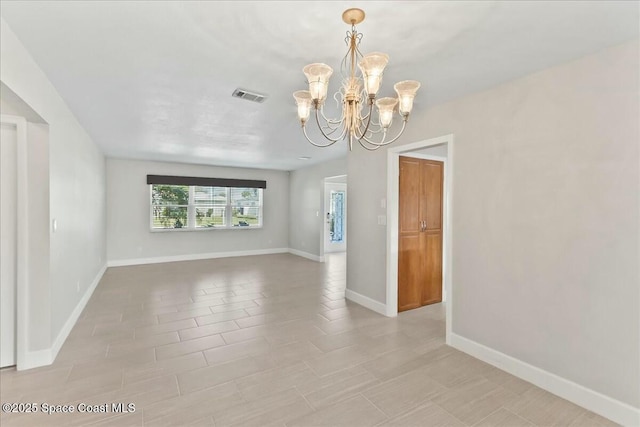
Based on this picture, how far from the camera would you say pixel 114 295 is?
455 centimetres

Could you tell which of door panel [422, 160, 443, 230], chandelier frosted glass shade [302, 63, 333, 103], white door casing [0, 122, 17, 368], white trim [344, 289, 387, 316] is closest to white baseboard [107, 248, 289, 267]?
white trim [344, 289, 387, 316]

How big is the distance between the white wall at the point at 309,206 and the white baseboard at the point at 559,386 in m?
4.79

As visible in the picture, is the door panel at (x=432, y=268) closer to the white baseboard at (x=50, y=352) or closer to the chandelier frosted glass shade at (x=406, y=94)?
the chandelier frosted glass shade at (x=406, y=94)

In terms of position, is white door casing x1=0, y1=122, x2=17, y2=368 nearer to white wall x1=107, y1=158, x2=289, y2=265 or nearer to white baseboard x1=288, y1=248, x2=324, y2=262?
white wall x1=107, y1=158, x2=289, y2=265

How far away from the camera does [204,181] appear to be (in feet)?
24.7

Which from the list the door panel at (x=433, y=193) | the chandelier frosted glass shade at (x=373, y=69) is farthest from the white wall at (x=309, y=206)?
the chandelier frosted glass shade at (x=373, y=69)

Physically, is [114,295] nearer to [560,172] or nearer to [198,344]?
[198,344]

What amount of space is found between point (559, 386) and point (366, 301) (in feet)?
7.22

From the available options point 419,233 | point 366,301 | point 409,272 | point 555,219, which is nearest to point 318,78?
point 555,219

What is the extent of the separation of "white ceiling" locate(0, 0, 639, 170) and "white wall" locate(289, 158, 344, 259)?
169 inches

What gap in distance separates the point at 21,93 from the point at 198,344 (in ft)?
8.07

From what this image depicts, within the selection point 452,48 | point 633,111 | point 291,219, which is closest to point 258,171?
point 291,219

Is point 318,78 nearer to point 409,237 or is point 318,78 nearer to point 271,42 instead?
point 271,42

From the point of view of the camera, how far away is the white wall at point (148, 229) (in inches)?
264
